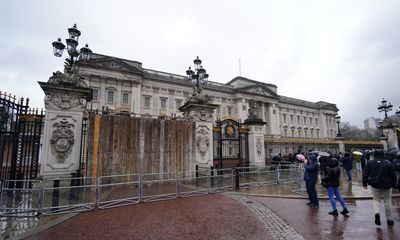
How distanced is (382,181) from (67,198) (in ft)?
29.4

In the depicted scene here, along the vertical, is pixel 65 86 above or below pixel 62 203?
above

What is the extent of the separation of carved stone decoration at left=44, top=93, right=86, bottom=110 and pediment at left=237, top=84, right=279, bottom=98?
51.0 metres

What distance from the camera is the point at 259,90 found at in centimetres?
6109

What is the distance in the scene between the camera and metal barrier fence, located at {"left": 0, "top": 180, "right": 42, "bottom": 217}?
563 cm

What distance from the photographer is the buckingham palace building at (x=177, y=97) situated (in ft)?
119

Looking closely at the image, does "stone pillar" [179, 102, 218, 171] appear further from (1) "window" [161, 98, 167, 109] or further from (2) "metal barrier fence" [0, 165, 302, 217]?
(1) "window" [161, 98, 167, 109]

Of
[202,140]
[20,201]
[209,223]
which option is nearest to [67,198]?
[20,201]

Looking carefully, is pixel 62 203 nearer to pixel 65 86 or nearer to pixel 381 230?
pixel 65 86

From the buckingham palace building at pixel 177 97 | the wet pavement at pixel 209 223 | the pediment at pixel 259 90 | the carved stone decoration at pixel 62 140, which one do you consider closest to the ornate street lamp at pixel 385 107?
the buckingham palace building at pixel 177 97

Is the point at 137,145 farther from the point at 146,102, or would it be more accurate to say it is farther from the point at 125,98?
the point at 146,102

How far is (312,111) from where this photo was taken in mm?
76312

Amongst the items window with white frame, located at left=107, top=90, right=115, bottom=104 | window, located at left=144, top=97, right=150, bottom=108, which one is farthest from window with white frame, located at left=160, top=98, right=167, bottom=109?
window with white frame, located at left=107, top=90, right=115, bottom=104

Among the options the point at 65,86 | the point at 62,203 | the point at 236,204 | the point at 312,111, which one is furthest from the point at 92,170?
the point at 312,111

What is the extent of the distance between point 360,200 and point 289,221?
4194 millimetres
